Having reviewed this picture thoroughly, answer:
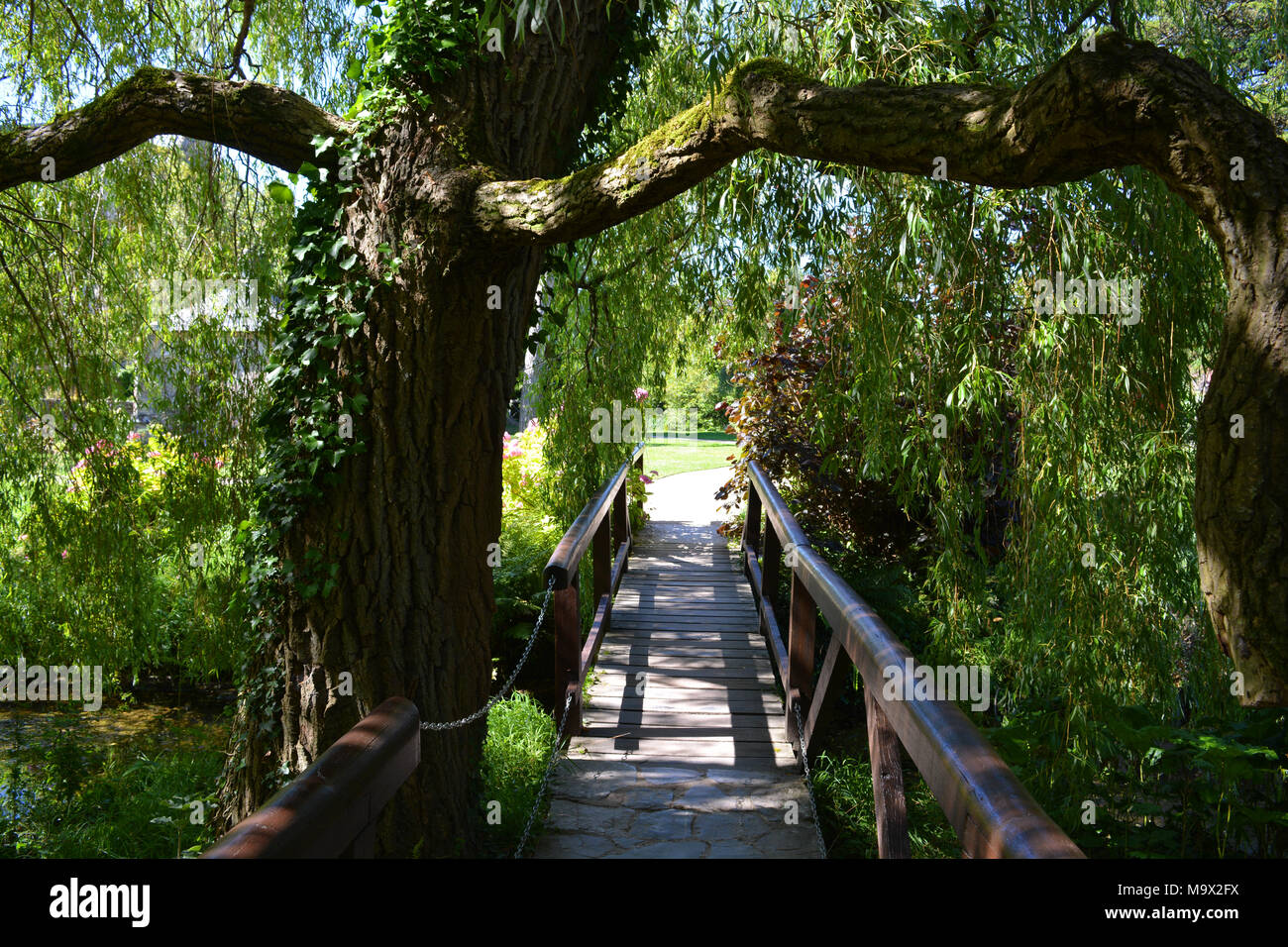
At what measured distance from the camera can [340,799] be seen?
186 centimetres

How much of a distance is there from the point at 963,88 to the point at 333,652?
2.69 m

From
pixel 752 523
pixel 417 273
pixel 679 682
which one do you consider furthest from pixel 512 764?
pixel 752 523

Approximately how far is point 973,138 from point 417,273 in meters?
1.86

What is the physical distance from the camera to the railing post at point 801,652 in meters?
5.00

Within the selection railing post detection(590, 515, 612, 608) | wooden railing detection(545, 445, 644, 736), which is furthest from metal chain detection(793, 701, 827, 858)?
railing post detection(590, 515, 612, 608)

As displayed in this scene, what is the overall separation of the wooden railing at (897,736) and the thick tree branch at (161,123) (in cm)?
262

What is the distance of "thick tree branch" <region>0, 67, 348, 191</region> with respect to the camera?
369 cm

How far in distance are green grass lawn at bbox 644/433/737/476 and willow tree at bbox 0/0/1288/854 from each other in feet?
48.7

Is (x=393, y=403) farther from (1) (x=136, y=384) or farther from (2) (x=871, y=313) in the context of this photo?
(1) (x=136, y=384)

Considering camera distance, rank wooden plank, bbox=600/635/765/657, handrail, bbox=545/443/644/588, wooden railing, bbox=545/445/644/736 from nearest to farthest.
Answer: handrail, bbox=545/443/644/588
wooden railing, bbox=545/445/644/736
wooden plank, bbox=600/635/765/657

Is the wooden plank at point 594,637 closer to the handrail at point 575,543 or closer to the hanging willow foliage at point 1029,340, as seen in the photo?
the handrail at point 575,543

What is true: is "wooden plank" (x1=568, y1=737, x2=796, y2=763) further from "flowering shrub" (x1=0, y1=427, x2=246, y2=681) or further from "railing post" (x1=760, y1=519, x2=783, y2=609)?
"railing post" (x1=760, y1=519, x2=783, y2=609)

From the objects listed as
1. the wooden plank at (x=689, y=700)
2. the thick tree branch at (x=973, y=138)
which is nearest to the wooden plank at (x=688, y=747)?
the wooden plank at (x=689, y=700)

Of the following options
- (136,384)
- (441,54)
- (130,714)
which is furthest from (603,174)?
(130,714)
